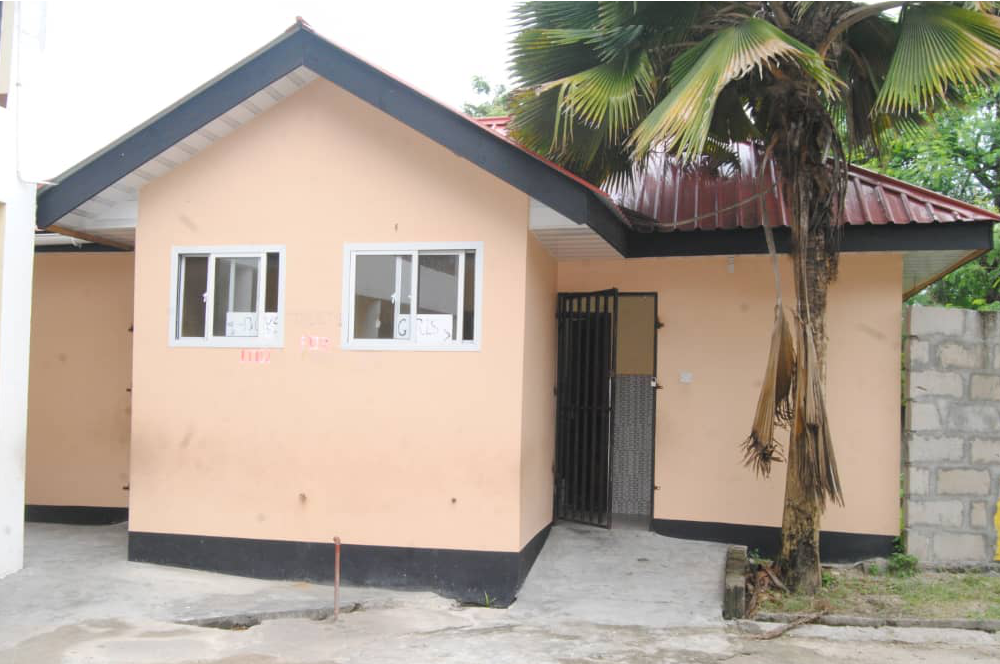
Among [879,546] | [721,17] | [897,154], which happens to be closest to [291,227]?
[721,17]

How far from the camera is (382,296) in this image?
7848mm

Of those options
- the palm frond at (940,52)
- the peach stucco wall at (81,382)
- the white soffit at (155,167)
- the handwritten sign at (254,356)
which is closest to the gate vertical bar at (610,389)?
the palm frond at (940,52)

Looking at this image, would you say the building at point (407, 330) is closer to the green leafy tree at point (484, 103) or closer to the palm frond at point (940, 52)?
the palm frond at point (940, 52)

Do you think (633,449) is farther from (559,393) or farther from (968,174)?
(968,174)

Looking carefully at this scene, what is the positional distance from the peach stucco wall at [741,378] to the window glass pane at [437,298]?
2.05 m

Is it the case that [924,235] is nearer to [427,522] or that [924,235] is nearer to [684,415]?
[684,415]

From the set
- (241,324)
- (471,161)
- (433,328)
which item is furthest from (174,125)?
(433,328)

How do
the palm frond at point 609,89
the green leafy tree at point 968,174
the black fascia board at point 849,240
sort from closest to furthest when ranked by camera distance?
the palm frond at point 609,89 < the black fascia board at point 849,240 < the green leafy tree at point 968,174

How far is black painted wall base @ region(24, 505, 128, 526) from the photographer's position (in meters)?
9.96

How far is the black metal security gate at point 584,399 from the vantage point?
902cm

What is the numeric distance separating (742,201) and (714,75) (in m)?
2.48

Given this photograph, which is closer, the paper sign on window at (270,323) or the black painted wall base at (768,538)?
the paper sign on window at (270,323)

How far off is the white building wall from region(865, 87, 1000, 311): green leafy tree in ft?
41.5

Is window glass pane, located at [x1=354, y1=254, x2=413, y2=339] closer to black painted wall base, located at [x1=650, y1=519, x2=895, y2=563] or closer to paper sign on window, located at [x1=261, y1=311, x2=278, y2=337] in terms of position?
paper sign on window, located at [x1=261, y1=311, x2=278, y2=337]
